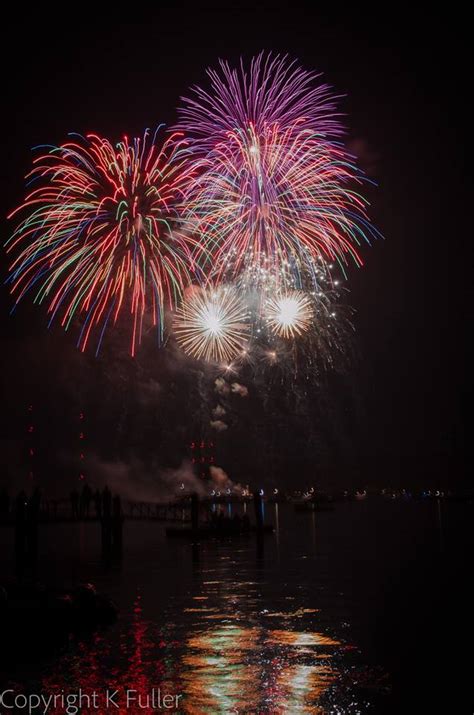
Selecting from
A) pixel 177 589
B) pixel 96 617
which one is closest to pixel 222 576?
pixel 177 589

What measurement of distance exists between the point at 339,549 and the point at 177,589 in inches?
789

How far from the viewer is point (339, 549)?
46.2 metres

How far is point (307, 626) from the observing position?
20.2m

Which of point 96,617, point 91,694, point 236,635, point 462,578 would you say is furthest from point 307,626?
point 462,578

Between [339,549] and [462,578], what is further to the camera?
[339,549]

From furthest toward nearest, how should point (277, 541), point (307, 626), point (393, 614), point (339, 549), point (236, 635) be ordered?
1. point (277, 541)
2. point (339, 549)
3. point (393, 614)
4. point (307, 626)
5. point (236, 635)

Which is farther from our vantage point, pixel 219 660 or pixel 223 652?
pixel 223 652

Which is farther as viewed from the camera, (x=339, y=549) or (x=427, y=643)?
(x=339, y=549)

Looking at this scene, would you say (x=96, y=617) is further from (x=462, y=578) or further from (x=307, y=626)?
(x=462, y=578)

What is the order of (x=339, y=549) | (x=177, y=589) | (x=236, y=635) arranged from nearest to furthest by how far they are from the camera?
(x=236, y=635) < (x=177, y=589) < (x=339, y=549)

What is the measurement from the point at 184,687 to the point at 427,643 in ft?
22.1

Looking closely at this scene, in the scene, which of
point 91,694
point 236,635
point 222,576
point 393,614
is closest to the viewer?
point 91,694

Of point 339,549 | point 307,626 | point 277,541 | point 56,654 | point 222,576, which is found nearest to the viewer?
point 56,654

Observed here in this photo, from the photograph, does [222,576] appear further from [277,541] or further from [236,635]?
[277,541]
